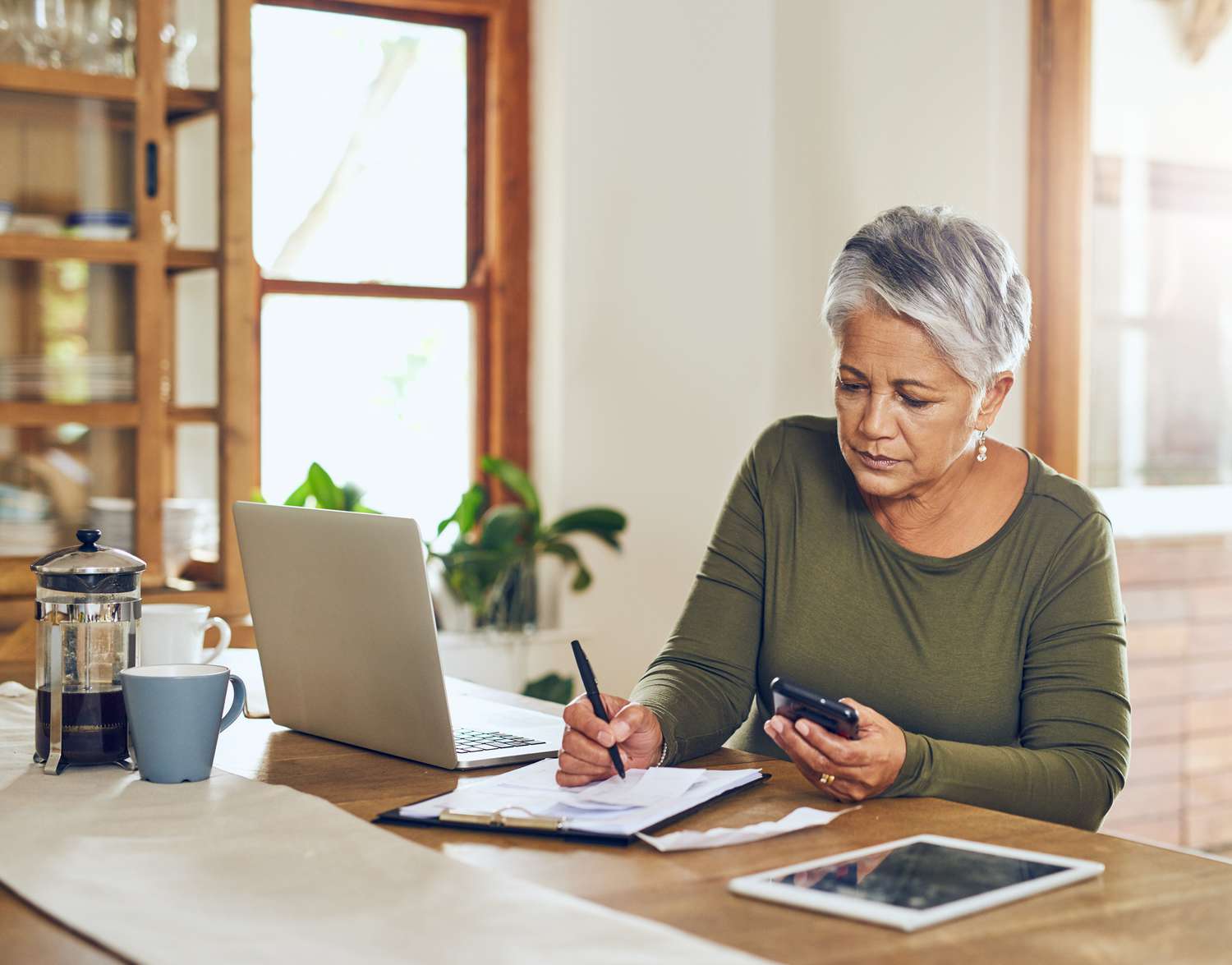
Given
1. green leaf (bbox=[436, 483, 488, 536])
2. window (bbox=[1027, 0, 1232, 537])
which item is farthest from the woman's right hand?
window (bbox=[1027, 0, 1232, 537])

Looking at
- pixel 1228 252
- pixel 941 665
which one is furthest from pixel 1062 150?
pixel 941 665

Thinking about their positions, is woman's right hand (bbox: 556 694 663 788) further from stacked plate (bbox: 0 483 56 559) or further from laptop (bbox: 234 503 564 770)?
stacked plate (bbox: 0 483 56 559)

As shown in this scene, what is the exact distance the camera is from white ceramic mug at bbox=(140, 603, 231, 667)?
5.74 ft

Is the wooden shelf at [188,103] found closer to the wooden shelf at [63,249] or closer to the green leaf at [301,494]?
the wooden shelf at [63,249]

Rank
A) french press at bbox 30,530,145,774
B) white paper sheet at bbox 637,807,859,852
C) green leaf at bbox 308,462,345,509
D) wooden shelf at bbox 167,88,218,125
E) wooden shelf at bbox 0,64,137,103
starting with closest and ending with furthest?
white paper sheet at bbox 637,807,859,852 → french press at bbox 30,530,145,774 → wooden shelf at bbox 0,64,137,103 → wooden shelf at bbox 167,88,218,125 → green leaf at bbox 308,462,345,509

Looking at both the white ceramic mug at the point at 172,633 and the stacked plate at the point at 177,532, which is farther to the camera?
the stacked plate at the point at 177,532

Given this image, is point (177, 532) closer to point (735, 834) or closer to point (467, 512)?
point (467, 512)

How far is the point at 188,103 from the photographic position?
9.98 feet

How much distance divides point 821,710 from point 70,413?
81.1 inches

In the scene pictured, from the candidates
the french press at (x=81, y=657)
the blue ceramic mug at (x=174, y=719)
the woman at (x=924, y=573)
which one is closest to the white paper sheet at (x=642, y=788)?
the woman at (x=924, y=573)

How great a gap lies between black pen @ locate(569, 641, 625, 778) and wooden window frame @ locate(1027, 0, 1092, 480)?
2.24 meters

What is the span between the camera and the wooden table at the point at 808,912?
956mm

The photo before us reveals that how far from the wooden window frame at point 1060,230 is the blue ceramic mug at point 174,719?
251cm

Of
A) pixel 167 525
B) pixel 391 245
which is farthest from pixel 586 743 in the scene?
pixel 391 245
